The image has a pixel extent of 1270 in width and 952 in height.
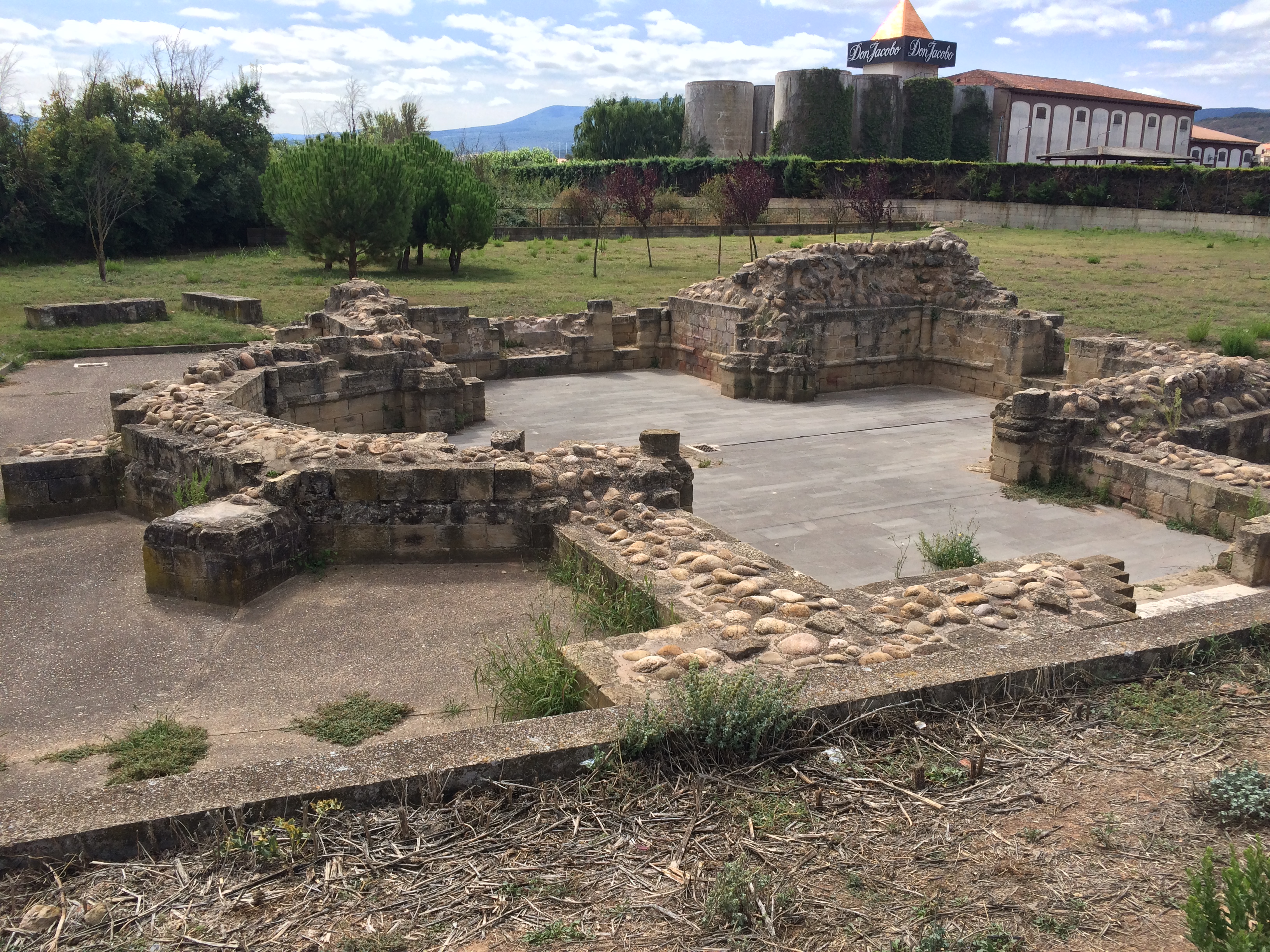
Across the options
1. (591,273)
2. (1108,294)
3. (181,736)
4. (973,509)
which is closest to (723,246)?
(591,273)

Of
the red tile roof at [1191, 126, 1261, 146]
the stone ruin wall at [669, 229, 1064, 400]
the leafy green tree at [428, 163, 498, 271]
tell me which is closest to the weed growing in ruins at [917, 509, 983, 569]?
the stone ruin wall at [669, 229, 1064, 400]

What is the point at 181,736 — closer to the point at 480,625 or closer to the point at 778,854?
the point at 480,625

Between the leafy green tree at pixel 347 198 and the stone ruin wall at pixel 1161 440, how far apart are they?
18054 millimetres

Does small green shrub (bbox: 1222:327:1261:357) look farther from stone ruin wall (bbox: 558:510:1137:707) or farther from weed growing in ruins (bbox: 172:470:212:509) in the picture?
weed growing in ruins (bbox: 172:470:212:509)

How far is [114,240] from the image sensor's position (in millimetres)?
32031

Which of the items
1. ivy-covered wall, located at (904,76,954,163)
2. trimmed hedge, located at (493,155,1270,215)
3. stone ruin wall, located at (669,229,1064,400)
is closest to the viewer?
stone ruin wall, located at (669,229,1064,400)

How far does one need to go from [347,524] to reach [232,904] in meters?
4.50

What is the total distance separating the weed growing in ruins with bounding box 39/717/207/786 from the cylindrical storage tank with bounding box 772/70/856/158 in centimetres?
5291

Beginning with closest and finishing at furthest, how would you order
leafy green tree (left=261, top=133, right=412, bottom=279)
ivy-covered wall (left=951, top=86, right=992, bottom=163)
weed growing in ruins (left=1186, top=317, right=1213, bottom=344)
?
1. weed growing in ruins (left=1186, top=317, right=1213, bottom=344)
2. leafy green tree (left=261, top=133, right=412, bottom=279)
3. ivy-covered wall (left=951, top=86, right=992, bottom=163)

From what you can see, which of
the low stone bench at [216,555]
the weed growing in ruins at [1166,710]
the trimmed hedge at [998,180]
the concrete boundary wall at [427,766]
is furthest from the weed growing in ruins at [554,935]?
the trimmed hedge at [998,180]

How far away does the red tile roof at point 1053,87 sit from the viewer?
59.7 m

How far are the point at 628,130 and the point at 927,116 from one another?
17289 millimetres

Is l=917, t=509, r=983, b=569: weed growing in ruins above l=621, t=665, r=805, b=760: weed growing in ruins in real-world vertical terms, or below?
below

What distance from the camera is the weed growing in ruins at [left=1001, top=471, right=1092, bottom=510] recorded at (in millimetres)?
10547
